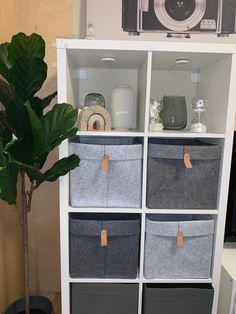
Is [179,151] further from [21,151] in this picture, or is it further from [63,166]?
[21,151]

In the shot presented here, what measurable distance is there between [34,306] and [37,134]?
1.13 meters

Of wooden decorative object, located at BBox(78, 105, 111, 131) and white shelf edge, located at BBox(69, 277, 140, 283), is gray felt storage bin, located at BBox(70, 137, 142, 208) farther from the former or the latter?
white shelf edge, located at BBox(69, 277, 140, 283)

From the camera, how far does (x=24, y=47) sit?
1.05 metres

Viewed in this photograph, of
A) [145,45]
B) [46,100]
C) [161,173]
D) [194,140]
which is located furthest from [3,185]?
[194,140]

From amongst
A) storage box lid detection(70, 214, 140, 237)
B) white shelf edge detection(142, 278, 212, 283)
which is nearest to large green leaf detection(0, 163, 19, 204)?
storage box lid detection(70, 214, 140, 237)

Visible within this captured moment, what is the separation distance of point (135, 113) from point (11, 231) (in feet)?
3.33

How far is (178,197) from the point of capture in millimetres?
1310

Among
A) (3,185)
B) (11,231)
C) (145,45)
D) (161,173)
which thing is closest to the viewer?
(3,185)

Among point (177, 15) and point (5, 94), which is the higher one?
point (177, 15)

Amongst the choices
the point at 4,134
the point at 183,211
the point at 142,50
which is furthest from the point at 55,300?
the point at 142,50

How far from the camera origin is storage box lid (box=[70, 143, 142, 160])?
126 cm

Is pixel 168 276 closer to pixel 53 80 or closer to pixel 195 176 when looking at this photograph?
pixel 195 176

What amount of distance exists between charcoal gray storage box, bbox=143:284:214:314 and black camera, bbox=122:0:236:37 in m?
1.39

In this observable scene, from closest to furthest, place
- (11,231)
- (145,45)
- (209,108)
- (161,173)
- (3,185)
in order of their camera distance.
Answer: (3,185) < (145,45) < (161,173) < (209,108) < (11,231)
